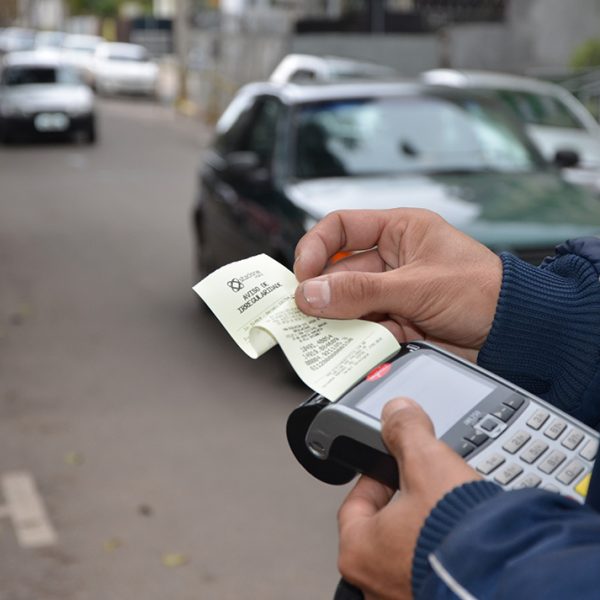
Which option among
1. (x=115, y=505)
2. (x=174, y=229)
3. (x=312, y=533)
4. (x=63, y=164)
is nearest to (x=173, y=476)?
(x=115, y=505)

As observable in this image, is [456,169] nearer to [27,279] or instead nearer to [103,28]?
[27,279]

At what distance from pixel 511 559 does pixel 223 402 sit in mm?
5143

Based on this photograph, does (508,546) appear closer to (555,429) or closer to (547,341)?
(555,429)

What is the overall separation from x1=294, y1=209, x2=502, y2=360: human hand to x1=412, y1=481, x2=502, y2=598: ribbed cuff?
53cm

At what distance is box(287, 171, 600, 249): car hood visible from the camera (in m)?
5.90

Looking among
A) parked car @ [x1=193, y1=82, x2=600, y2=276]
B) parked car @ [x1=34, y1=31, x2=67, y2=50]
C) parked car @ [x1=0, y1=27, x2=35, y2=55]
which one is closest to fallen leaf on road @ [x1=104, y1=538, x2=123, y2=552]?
parked car @ [x1=193, y1=82, x2=600, y2=276]

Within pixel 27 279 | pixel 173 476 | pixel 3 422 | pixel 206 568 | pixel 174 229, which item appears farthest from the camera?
pixel 174 229

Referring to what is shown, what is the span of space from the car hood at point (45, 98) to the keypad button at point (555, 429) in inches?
758

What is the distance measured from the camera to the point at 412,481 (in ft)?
4.17

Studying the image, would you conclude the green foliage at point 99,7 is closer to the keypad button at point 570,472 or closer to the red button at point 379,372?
the red button at point 379,372

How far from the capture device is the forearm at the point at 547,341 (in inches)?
69.4

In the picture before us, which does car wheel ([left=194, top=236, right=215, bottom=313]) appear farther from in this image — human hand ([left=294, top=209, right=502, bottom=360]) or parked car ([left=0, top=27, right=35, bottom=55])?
parked car ([left=0, top=27, right=35, bottom=55])

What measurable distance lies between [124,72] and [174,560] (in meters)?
28.3

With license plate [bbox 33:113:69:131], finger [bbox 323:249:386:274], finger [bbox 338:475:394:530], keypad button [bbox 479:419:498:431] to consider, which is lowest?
license plate [bbox 33:113:69:131]
